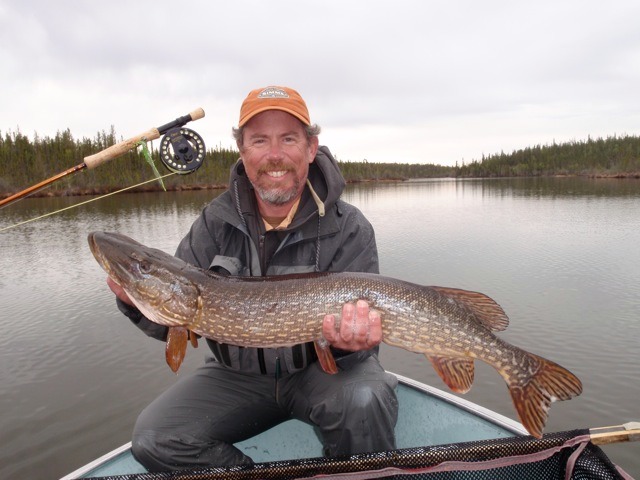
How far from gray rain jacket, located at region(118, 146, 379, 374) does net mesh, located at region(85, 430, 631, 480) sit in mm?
648

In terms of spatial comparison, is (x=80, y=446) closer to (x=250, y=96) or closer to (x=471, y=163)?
(x=250, y=96)

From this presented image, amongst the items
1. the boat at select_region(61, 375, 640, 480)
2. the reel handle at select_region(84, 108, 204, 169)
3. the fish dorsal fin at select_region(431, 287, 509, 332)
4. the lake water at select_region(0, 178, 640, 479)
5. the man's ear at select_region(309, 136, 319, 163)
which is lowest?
the lake water at select_region(0, 178, 640, 479)

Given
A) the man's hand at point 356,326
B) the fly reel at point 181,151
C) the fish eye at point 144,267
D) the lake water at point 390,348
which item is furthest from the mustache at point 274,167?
the lake water at point 390,348

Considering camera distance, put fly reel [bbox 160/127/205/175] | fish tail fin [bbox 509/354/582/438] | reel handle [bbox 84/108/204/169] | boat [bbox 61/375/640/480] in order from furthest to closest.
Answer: fly reel [bbox 160/127/205/175] < reel handle [bbox 84/108/204/169] < fish tail fin [bbox 509/354/582/438] < boat [bbox 61/375/640/480]

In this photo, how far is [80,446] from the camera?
10.5 ft

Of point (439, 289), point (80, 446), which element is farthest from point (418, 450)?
point (80, 446)

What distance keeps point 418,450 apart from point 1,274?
8.41m

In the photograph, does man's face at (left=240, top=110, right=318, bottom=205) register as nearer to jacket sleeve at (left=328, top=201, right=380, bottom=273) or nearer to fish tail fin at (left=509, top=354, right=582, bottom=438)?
jacket sleeve at (left=328, top=201, right=380, bottom=273)

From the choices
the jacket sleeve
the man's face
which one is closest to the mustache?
the man's face

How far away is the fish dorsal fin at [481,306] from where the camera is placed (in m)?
2.04

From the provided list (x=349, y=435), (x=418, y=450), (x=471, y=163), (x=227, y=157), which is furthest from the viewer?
(x=471, y=163)

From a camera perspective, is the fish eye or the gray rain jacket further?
the gray rain jacket

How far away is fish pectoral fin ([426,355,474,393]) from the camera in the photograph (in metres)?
1.97

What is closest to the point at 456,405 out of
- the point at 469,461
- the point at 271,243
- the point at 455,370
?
the point at 455,370
